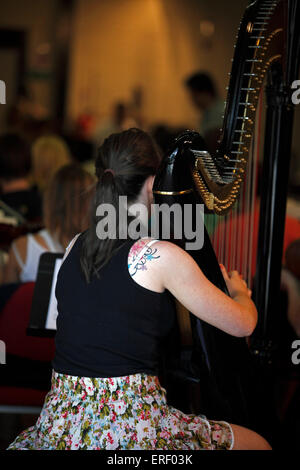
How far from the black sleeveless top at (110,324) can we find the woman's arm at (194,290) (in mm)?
63

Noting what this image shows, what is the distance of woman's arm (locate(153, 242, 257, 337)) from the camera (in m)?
1.54

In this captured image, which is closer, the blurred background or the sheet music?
the sheet music

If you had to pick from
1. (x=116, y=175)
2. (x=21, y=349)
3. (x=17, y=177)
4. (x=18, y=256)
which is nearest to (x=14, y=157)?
(x=17, y=177)

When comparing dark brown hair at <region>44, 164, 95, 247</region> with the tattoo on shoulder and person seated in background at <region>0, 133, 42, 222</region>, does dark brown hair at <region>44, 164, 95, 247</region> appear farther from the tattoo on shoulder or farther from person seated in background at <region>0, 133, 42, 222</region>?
person seated in background at <region>0, 133, 42, 222</region>

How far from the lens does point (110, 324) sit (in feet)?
5.19

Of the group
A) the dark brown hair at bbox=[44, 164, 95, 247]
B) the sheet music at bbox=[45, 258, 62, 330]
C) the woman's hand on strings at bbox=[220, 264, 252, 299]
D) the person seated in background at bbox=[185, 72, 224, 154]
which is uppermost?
the person seated in background at bbox=[185, 72, 224, 154]

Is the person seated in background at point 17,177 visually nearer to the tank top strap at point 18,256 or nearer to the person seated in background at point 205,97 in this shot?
the tank top strap at point 18,256

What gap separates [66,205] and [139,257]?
3.24 ft

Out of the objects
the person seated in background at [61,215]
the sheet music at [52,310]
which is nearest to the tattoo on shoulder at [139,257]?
the sheet music at [52,310]

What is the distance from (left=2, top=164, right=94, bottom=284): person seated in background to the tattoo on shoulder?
86 centimetres

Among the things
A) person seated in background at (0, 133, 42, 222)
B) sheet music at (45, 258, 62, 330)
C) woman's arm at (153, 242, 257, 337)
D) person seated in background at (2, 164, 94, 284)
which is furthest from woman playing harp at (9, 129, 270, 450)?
person seated in background at (0, 133, 42, 222)

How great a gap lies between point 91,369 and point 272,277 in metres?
0.69

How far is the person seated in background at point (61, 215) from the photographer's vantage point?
8.21 ft

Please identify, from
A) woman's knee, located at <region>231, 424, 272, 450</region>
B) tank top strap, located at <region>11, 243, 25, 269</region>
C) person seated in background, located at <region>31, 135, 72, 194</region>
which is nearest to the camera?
woman's knee, located at <region>231, 424, 272, 450</region>
